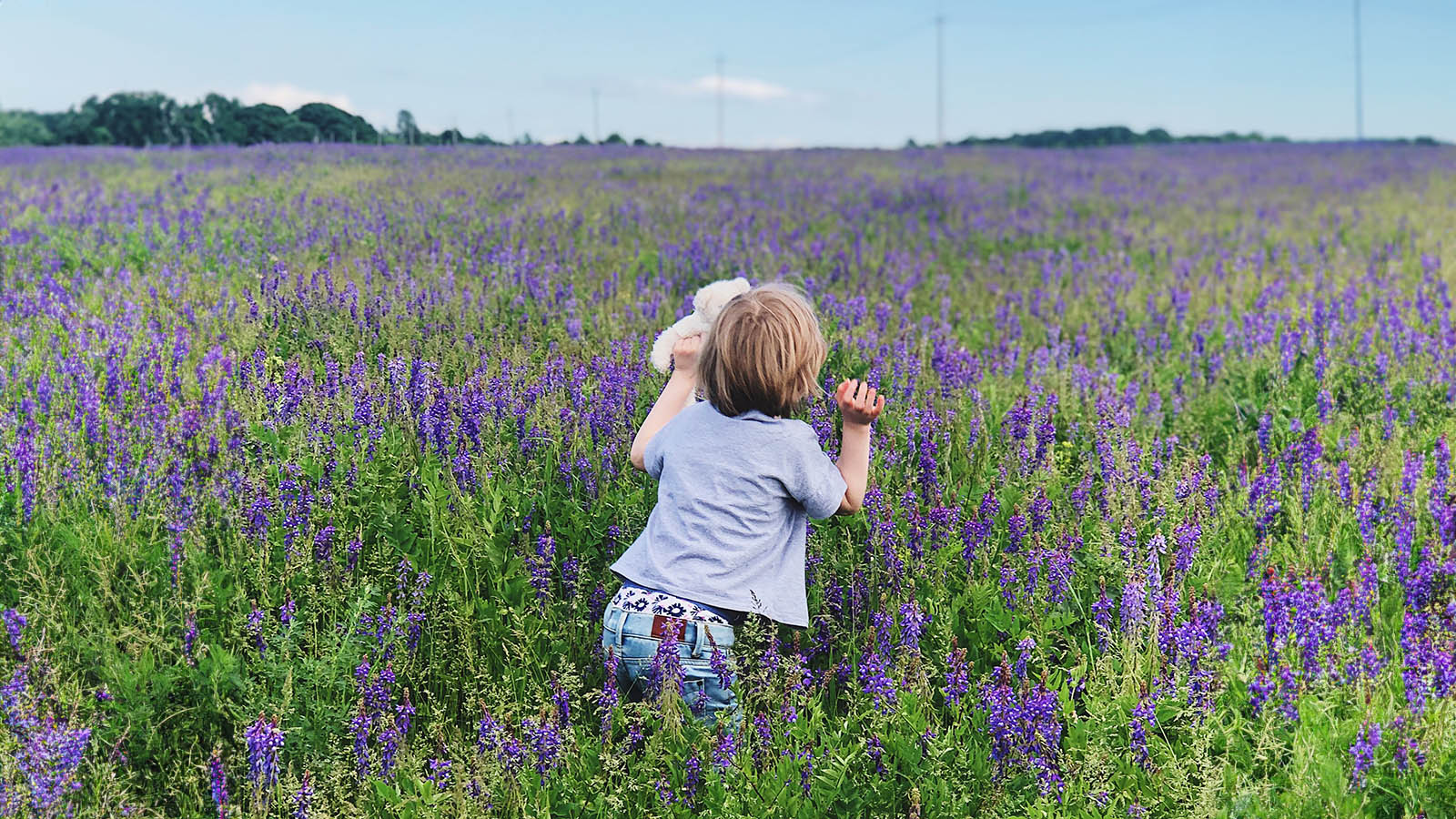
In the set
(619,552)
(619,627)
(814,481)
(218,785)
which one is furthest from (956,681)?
(218,785)

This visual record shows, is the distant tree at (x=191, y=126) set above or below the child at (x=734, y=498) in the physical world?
above

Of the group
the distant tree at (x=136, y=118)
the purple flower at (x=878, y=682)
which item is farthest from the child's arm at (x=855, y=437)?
the distant tree at (x=136, y=118)

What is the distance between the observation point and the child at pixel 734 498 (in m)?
2.73

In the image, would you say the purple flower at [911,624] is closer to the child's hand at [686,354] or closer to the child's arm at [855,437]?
the child's arm at [855,437]

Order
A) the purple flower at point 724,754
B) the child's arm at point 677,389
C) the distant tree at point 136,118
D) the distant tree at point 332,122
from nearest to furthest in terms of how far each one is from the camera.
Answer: the purple flower at point 724,754 < the child's arm at point 677,389 < the distant tree at point 332,122 < the distant tree at point 136,118

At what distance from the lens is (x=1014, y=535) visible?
3.42m

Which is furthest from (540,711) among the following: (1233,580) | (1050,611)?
(1233,580)

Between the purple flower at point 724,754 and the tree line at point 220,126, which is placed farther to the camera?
the tree line at point 220,126

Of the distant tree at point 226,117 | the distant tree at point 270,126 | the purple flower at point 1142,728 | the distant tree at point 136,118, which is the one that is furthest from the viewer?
the distant tree at point 136,118

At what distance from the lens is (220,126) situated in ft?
40.6

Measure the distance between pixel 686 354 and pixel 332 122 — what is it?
24.8ft

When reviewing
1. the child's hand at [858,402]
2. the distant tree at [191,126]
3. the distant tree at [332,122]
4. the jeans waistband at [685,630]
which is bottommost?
the jeans waistband at [685,630]

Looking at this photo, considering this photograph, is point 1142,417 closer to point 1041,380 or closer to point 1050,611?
point 1041,380

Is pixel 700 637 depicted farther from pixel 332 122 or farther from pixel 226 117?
pixel 226 117
